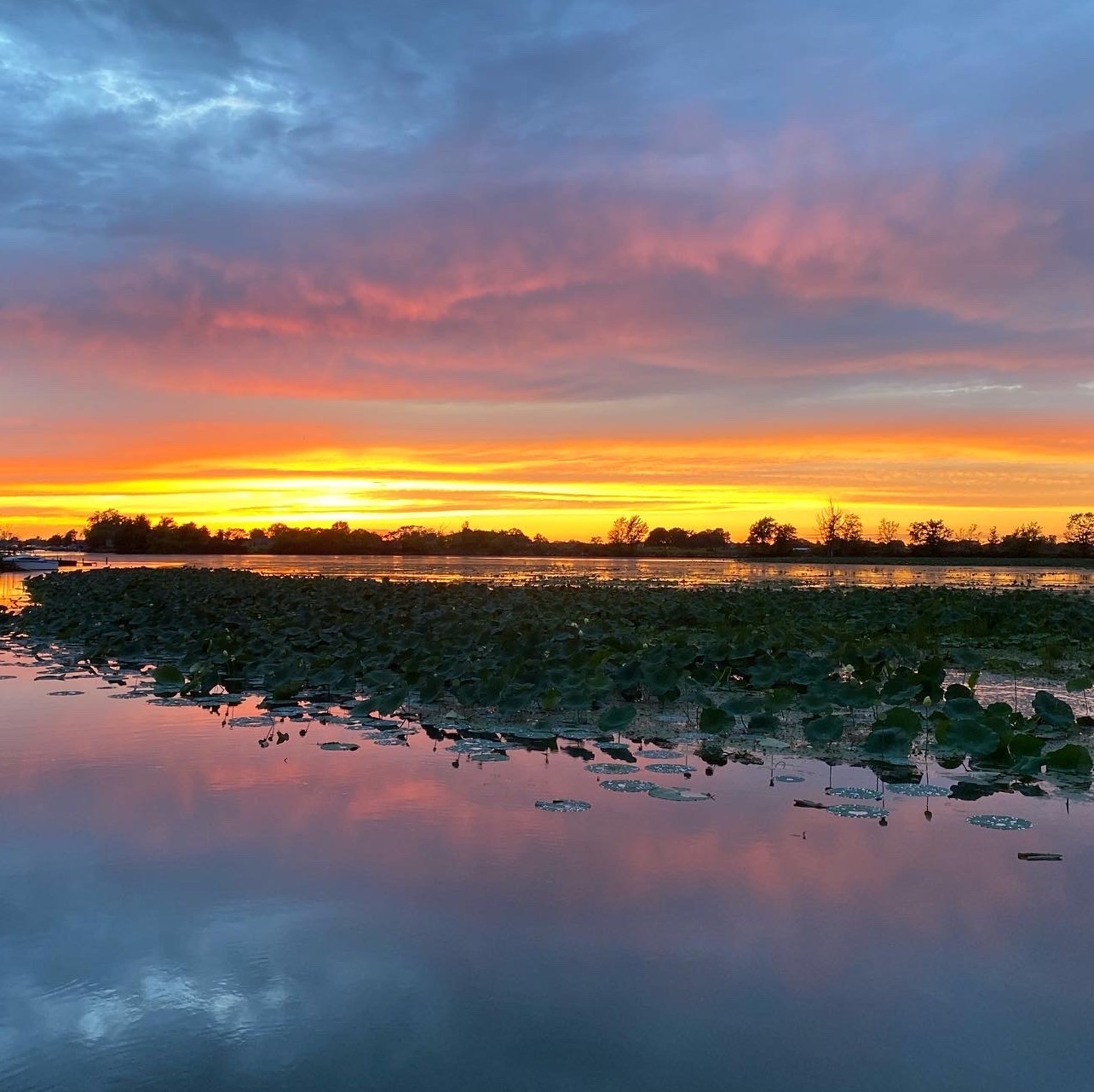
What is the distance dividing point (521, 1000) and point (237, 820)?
3.12 meters

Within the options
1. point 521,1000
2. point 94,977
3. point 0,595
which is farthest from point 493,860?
point 0,595

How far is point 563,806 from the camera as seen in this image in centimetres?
654

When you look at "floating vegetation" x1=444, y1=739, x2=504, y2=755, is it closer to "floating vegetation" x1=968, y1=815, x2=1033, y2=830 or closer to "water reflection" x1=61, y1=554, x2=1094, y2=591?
"floating vegetation" x1=968, y1=815, x2=1033, y2=830

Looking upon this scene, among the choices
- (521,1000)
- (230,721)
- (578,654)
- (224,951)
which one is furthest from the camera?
(578,654)

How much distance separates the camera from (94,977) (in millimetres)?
3918

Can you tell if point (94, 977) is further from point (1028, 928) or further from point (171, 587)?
point (171, 587)

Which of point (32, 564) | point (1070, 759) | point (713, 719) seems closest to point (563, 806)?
point (713, 719)

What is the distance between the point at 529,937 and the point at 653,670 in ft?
19.2

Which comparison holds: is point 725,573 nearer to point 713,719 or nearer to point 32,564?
point 713,719

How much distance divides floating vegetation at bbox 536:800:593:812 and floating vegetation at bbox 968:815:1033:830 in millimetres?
2621

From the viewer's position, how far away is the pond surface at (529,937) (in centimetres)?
335

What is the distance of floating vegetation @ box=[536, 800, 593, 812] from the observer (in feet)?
21.3

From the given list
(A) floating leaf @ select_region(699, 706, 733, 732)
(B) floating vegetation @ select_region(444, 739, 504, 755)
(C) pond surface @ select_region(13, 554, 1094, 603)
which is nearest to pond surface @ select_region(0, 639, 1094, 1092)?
(B) floating vegetation @ select_region(444, 739, 504, 755)

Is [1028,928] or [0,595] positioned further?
[0,595]
